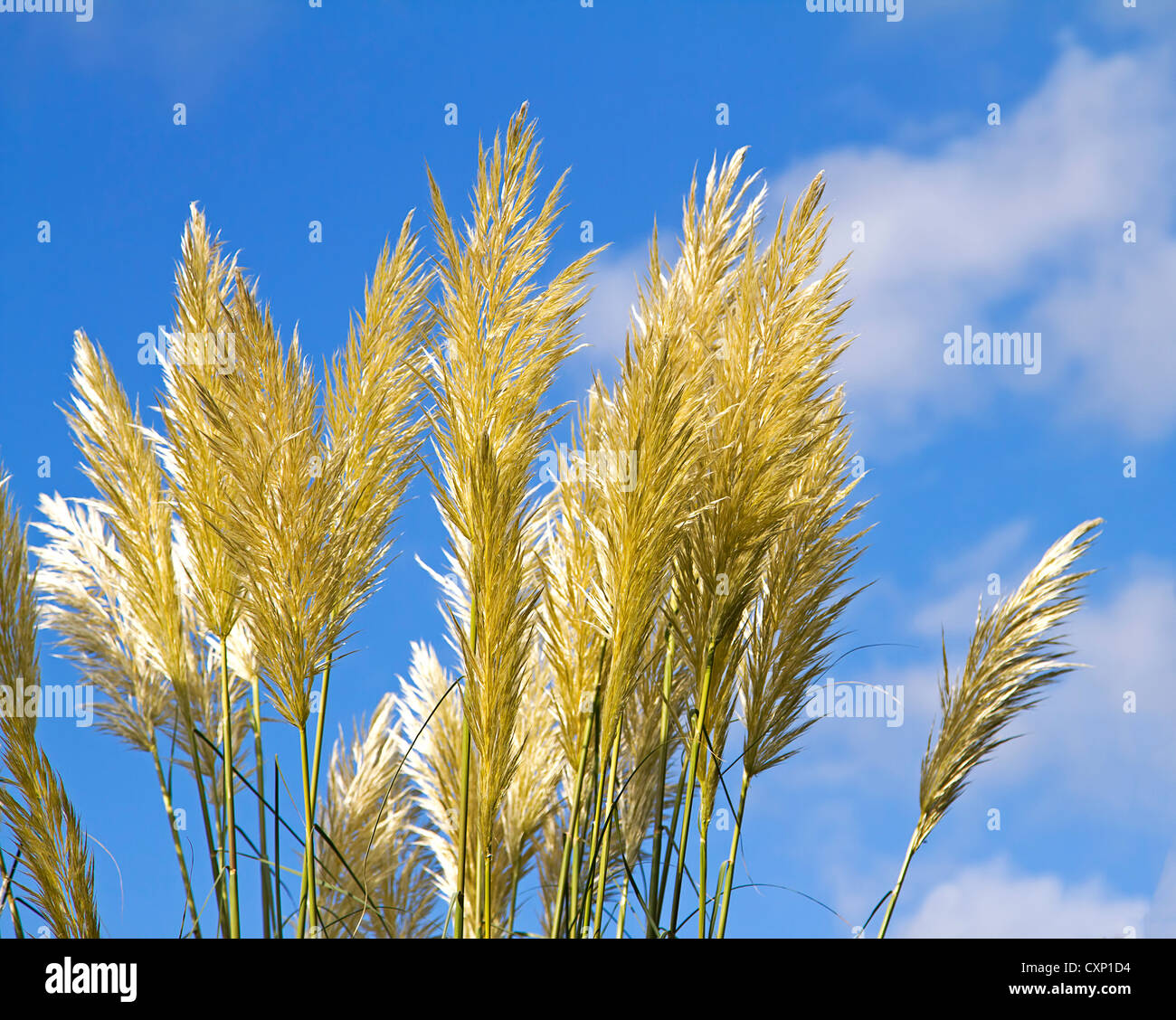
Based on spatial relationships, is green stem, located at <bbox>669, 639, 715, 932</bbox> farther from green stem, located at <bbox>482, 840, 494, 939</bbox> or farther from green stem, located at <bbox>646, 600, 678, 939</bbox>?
green stem, located at <bbox>482, 840, 494, 939</bbox>

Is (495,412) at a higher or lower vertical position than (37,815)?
higher

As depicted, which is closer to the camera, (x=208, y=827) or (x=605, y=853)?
(x=605, y=853)

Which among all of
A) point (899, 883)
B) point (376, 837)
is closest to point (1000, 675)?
point (899, 883)

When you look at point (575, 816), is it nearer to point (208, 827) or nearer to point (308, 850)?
point (308, 850)

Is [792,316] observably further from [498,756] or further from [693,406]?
[498,756]

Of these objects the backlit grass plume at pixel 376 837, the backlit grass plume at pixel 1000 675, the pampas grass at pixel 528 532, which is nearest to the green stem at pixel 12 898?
the pampas grass at pixel 528 532

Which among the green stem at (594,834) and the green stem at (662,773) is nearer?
the green stem at (594,834)

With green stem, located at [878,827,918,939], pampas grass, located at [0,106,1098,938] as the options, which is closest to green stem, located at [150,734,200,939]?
pampas grass, located at [0,106,1098,938]

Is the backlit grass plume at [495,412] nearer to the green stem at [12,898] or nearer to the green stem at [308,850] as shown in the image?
the green stem at [308,850]

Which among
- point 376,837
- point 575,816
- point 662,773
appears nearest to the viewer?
point 575,816

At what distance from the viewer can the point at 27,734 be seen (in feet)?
7.54

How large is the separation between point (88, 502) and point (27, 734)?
661mm
